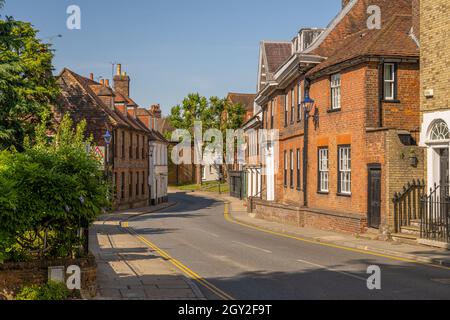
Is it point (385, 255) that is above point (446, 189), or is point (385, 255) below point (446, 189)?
below

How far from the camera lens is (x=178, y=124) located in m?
92.4

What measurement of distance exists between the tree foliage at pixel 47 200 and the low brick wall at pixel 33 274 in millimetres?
359

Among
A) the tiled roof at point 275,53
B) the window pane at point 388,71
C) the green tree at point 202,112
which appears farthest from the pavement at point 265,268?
the green tree at point 202,112

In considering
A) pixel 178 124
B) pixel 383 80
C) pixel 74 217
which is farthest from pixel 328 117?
pixel 178 124

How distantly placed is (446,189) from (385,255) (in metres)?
4.15

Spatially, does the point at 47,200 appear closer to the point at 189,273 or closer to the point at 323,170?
the point at 189,273

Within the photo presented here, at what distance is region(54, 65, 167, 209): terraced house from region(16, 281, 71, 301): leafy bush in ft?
98.7

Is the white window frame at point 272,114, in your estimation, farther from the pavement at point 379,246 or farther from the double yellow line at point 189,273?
the double yellow line at point 189,273

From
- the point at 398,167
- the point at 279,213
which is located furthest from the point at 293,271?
the point at 279,213

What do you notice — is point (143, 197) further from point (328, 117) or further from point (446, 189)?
point (446, 189)

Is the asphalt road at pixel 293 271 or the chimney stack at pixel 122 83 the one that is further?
the chimney stack at pixel 122 83

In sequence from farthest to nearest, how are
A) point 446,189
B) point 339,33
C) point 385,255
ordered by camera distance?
point 339,33, point 446,189, point 385,255

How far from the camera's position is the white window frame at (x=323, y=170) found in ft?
97.8

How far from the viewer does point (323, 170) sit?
3012 centimetres
